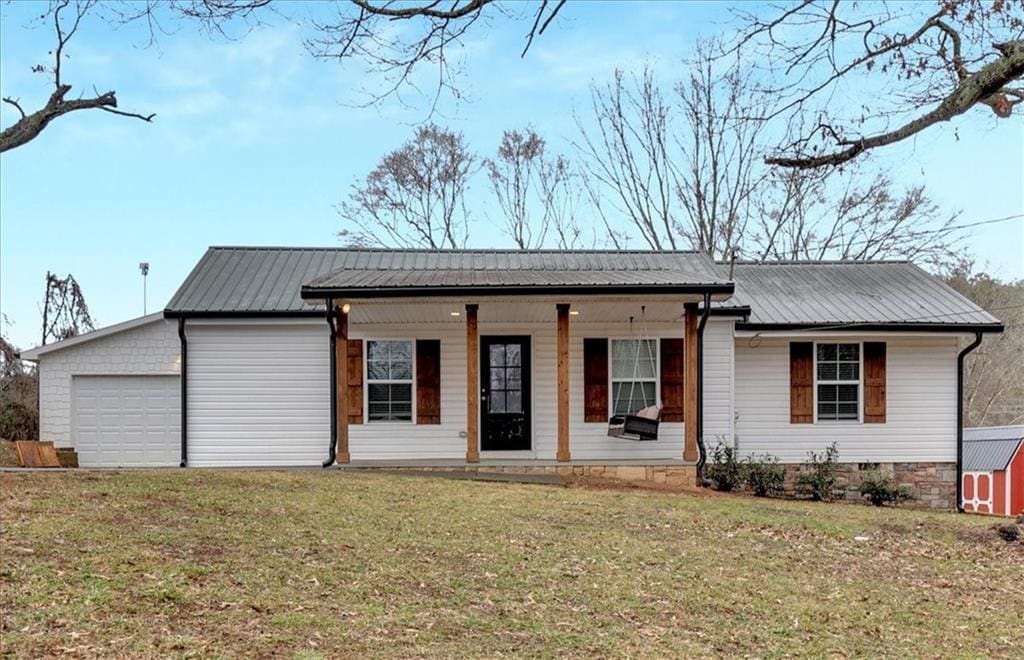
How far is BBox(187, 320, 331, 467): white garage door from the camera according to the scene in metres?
11.5

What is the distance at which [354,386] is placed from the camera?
1160cm

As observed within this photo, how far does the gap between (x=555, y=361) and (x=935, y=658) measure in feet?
26.8

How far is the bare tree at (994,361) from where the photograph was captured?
22.2 metres

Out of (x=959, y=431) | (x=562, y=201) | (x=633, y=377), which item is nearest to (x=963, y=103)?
(x=633, y=377)

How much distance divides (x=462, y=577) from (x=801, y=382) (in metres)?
8.75

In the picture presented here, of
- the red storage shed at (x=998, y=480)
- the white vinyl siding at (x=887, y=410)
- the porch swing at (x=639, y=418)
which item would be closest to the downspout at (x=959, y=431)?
the white vinyl siding at (x=887, y=410)

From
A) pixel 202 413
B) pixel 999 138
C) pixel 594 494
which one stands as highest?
pixel 999 138

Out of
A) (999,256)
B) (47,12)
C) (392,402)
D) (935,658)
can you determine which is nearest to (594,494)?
(392,402)

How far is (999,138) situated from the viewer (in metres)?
8.79

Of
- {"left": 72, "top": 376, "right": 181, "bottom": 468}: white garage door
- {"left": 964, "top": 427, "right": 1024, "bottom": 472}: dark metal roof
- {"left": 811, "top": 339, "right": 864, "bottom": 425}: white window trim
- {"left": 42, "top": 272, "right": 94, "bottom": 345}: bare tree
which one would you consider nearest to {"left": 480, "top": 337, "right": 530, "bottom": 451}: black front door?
{"left": 811, "top": 339, "right": 864, "bottom": 425}: white window trim

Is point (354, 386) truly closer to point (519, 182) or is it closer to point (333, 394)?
point (333, 394)

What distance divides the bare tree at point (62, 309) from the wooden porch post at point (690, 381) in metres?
16.3

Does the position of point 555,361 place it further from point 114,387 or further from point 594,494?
point 114,387

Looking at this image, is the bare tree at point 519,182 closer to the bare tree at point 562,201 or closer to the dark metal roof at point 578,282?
the bare tree at point 562,201
